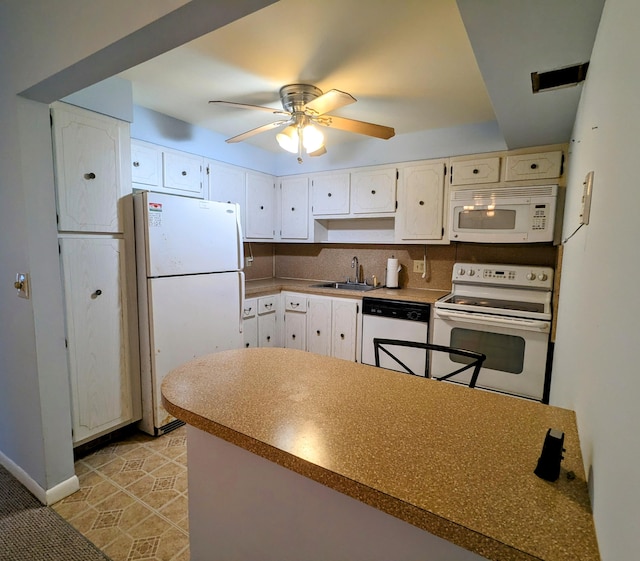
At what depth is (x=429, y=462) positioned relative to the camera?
73 cm

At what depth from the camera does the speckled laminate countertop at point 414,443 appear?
0.58 m

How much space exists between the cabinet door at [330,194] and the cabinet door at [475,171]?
3.51 feet

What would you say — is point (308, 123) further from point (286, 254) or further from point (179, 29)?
point (286, 254)

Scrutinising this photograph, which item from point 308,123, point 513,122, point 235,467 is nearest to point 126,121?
point 308,123

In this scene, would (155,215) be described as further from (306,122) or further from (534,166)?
(534,166)

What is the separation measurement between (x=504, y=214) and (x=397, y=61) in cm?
146

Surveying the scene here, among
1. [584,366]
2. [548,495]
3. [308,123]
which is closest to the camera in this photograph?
[548,495]

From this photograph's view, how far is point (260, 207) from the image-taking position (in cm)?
378

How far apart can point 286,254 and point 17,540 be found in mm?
3351

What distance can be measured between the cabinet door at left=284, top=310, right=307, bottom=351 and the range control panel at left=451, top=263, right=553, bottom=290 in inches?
61.2

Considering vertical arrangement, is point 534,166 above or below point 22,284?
above

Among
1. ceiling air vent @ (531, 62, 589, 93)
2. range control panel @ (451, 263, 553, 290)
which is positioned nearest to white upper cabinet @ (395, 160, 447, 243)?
range control panel @ (451, 263, 553, 290)

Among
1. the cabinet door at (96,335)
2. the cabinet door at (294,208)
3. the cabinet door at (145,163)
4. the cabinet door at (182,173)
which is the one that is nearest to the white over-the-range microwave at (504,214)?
the cabinet door at (294,208)

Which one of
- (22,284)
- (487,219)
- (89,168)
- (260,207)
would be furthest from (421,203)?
(22,284)
